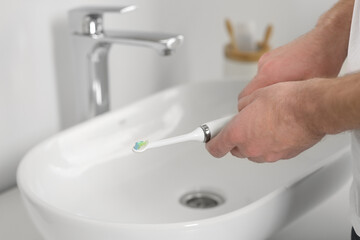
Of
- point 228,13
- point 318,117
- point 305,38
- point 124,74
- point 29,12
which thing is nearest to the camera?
point 318,117

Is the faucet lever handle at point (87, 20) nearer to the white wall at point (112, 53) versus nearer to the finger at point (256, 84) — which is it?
the white wall at point (112, 53)

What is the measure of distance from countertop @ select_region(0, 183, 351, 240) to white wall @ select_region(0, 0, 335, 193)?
6 centimetres

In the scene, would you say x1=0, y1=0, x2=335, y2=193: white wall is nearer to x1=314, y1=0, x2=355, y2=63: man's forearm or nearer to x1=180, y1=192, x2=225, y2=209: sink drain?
x1=180, y1=192, x2=225, y2=209: sink drain

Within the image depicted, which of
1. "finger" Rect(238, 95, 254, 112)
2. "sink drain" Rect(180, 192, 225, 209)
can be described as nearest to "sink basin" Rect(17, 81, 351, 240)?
"sink drain" Rect(180, 192, 225, 209)

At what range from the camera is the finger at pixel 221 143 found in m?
0.72

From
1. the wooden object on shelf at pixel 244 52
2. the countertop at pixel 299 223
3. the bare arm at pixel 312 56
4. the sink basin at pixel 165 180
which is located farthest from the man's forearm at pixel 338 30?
the wooden object on shelf at pixel 244 52

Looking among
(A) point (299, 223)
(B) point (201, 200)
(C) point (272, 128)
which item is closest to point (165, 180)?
(B) point (201, 200)

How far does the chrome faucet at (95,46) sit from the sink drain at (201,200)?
0.70 ft

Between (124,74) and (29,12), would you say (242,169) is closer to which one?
(124,74)

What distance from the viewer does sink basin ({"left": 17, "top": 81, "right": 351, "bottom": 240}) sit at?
69 cm

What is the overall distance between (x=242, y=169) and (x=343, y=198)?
17 centimetres

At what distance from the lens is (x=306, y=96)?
66cm

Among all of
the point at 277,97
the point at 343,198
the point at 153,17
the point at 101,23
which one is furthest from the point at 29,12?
the point at 343,198

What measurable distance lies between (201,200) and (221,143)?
0.83 feet
